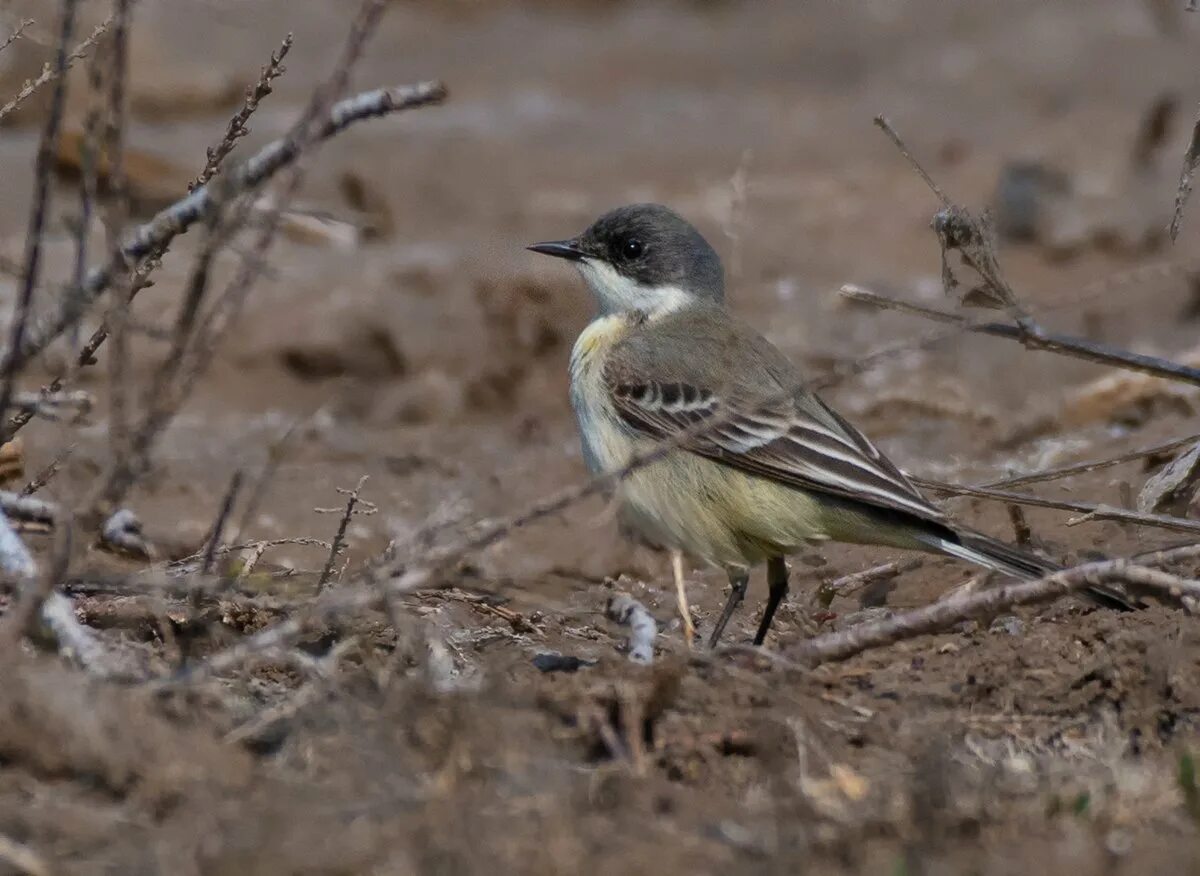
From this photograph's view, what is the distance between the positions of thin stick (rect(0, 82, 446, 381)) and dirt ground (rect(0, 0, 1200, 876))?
0.29 meters

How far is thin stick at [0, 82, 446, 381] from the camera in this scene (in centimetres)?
442

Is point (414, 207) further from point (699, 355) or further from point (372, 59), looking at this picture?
point (699, 355)

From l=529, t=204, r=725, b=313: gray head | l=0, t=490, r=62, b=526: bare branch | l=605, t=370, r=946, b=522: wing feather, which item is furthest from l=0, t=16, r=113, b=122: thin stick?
l=529, t=204, r=725, b=313: gray head

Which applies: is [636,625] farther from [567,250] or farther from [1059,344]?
[567,250]

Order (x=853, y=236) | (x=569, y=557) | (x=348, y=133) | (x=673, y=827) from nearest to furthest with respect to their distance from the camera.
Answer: (x=673, y=827)
(x=569, y=557)
(x=853, y=236)
(x=348, y=133)

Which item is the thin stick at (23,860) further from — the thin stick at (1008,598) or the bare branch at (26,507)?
the thin stick at (1008,598)

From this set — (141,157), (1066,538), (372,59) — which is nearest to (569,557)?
(1066,538)

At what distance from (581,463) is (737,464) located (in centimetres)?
260

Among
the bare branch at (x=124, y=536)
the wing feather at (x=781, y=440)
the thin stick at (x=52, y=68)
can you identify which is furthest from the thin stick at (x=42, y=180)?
the wing feather at (x=781, y=440)

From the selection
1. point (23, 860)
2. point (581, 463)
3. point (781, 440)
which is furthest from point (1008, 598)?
point (581, 463)

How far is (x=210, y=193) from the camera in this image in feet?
15.3

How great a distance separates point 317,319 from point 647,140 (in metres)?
5.03

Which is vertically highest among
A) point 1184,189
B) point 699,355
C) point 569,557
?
point 1184,189

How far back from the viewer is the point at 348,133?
47.9ft
